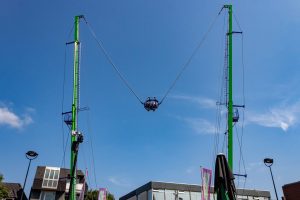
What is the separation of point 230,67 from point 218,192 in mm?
34675

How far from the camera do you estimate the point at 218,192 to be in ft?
46.0

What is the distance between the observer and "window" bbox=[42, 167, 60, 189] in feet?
205

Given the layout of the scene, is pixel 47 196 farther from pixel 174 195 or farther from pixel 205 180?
pixel 205 180

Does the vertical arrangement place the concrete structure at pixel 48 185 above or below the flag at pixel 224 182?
above

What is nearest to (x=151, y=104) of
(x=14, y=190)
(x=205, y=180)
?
(x=205, y=180)

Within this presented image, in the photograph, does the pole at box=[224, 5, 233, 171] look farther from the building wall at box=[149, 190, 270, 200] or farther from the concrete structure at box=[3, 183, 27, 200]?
the concrete structure at box=[3, 183, 27, 200]

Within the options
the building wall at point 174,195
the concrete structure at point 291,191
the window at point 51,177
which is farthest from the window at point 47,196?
the concrete structure at point 291,191

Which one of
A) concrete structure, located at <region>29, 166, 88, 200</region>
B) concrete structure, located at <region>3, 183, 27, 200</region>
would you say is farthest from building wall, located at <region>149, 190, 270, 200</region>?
concrete structure, located at <region>3, 183, 27, 200</region>

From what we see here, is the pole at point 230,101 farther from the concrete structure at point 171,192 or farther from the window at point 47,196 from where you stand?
the window at point 47,196

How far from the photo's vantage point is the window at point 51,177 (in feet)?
205

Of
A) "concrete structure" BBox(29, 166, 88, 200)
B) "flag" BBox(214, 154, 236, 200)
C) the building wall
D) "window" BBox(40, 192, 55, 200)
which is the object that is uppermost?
"concrete structure" BBox(29, 166, 88, 200)

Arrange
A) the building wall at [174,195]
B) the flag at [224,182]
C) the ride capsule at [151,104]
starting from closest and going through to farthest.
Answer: the flag at [224,182] < the ride capsule at [151,104] < the building wall at [174,195]

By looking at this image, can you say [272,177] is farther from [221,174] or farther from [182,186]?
[221,174]

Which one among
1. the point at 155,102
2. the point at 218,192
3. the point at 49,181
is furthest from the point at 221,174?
the point at 49,181
